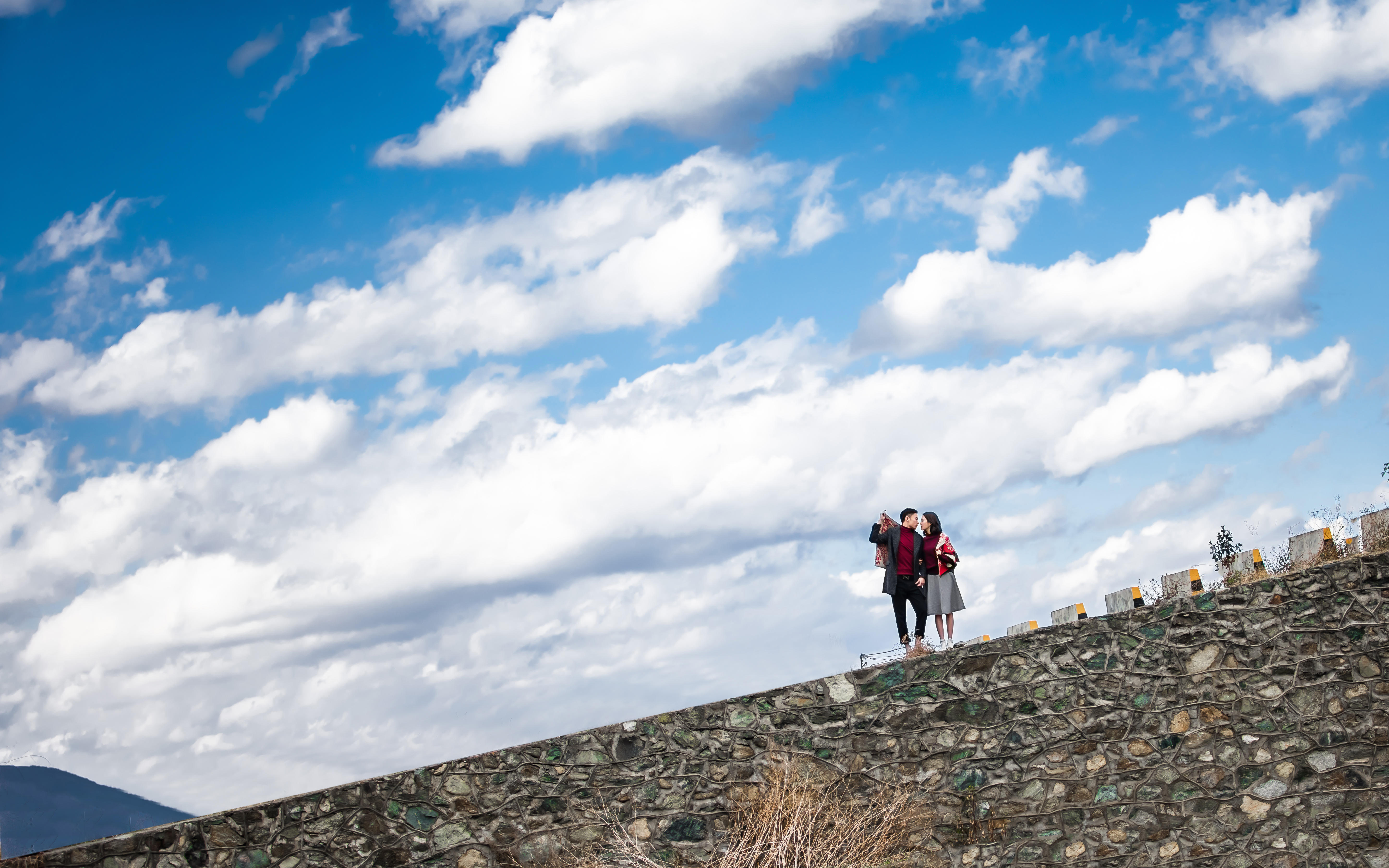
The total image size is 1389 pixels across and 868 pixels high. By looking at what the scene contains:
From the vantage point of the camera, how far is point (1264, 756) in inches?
334

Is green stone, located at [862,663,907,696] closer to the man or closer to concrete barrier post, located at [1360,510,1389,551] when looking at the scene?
the man

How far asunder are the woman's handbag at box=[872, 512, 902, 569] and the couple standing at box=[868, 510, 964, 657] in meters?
0.01

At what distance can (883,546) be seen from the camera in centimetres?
983

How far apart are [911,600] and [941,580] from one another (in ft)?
1.01

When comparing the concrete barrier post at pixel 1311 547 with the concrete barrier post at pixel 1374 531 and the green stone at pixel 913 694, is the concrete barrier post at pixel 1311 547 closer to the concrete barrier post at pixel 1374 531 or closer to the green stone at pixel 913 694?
the concrete barrier post at pixel 1374 531

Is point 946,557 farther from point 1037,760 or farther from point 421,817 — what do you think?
point 421,817

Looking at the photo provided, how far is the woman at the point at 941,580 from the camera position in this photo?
31.3 feet

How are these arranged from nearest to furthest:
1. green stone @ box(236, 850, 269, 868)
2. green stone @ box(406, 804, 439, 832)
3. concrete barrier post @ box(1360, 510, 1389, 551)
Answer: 1. green stone @ box(236, 850, 269, 868)
2. green stone @ box(406, 804, 439, 832)
3. concrete barrier post @ box(1360, 510, 1389, 551)

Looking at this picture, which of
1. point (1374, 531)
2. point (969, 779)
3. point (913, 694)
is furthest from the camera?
point (1374, 531)

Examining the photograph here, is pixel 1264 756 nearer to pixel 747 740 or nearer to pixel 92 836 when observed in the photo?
pixel 747 740

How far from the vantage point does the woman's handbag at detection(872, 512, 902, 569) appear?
9.80 m

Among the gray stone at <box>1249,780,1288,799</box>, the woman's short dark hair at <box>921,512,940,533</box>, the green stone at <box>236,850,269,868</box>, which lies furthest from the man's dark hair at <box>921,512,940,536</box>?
the green stone at <box>236,850,269,868</box>

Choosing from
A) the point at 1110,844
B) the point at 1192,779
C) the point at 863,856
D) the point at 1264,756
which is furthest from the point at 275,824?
the point at 1264,756

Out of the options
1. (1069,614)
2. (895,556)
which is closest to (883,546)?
(895,556)
